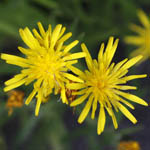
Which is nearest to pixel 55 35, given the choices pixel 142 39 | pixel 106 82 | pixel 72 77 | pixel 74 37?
pixel 72 77

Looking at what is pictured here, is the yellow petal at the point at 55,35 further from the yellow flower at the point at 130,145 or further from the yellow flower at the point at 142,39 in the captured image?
the yellow flower at the point at 142,39

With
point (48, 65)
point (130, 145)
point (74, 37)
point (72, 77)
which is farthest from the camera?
point (74, 37)

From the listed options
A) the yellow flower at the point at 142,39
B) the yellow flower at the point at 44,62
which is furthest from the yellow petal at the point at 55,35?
the yellow flower at the point at 142,39

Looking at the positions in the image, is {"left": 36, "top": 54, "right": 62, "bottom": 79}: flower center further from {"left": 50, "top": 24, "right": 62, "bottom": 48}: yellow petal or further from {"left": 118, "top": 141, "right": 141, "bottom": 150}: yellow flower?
{"left": 118, "top": 141, "right": 141, "bottom": 150}: yellow flower

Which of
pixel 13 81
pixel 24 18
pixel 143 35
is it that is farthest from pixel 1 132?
pixel 143 35

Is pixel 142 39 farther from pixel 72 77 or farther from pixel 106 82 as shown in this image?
pixel 72 77

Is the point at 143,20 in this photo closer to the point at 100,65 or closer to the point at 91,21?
the point at 91,21
